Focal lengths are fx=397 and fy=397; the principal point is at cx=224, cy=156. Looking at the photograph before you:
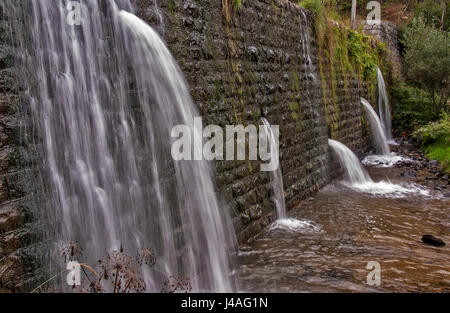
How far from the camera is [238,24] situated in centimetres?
562

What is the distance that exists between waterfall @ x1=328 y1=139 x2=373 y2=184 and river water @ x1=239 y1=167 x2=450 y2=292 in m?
1.33

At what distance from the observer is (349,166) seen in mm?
9078

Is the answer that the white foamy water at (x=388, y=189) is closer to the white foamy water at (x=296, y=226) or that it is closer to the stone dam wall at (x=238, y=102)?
the stone dam wall at (x=238, y=102)

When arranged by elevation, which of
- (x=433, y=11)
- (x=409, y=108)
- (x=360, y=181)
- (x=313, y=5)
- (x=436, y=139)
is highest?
(x=433, y=11)

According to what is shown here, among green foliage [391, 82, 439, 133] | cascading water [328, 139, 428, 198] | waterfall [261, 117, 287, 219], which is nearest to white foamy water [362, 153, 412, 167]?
cascading water [328, 139, 428, 198]

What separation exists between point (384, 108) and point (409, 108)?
4.18 ft

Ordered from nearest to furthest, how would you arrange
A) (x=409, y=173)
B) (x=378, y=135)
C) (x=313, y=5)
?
(x=313, y=5)
(x=409, y=173)
(x=378, y=135)

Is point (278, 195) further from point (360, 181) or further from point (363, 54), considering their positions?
point (363, 54)

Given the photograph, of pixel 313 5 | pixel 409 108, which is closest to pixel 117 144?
pixel 313 5

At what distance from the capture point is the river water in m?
4.04

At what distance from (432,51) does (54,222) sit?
14.2 m

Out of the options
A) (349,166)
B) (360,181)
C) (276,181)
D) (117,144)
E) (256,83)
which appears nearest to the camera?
(117,144)
